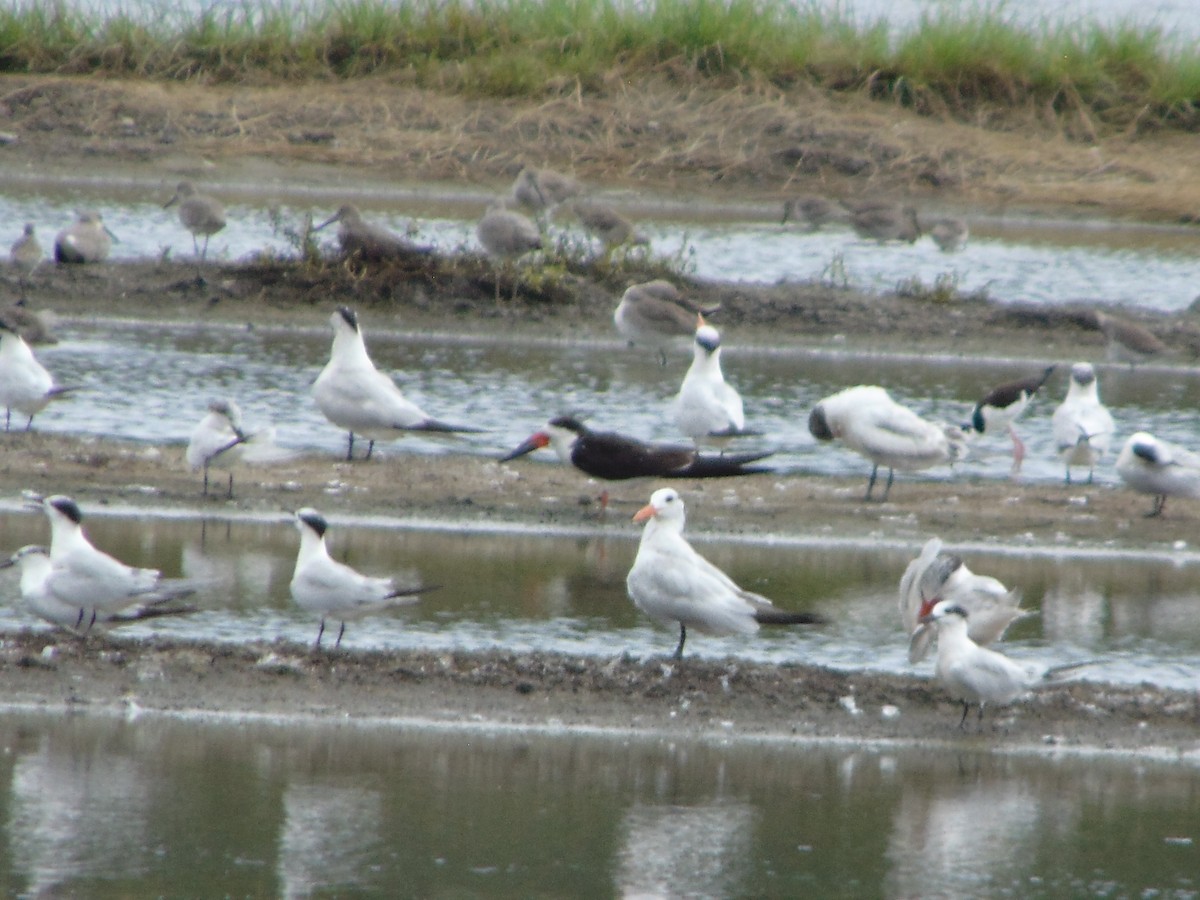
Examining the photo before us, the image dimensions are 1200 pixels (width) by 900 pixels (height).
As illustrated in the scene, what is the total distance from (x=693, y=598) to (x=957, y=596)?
111 centimetres

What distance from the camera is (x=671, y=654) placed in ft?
25.8

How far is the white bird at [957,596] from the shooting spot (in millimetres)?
7684

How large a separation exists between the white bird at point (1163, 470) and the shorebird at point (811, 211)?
10.8m

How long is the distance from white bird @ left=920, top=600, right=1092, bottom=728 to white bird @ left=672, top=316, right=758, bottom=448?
445cm

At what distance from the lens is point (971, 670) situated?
7020 mm

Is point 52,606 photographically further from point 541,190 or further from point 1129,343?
point 541,190

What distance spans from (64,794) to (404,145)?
17.9 metres

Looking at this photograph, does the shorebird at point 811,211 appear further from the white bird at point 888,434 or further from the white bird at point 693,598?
the white bird at point 693,598

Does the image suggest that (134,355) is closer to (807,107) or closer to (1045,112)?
(807,107)

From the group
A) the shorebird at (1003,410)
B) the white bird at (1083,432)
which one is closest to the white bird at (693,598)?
Answer: the white bird at (1083,432)

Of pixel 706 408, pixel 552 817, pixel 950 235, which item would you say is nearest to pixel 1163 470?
pixel 706 408

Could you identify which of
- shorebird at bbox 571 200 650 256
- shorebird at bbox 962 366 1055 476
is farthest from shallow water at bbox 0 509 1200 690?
shorebird at bbox 571 200 650 256

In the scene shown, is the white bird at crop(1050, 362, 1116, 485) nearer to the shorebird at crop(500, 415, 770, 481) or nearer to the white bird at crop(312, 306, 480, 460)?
the shorebird at crop(500, 415, 770, 481)

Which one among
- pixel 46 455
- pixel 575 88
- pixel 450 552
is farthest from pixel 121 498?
pixel 575 88
